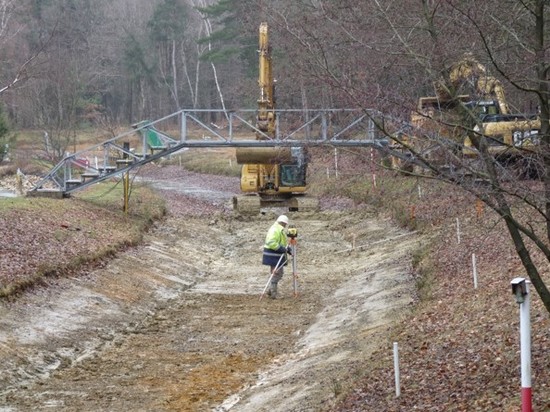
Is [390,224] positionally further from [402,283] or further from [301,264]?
[402,283]

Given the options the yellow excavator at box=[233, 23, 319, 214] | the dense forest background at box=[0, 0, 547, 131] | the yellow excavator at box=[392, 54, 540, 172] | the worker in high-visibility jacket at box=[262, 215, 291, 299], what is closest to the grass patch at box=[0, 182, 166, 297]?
the yellow excavator at box=[233, 23, 319, 214]

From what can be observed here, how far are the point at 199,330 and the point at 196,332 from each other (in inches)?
9.4

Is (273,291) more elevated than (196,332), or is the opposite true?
(273,291)

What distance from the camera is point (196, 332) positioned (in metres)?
22.0

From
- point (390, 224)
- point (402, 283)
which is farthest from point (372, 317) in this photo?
point (390, 224)

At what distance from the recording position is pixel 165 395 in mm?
16438

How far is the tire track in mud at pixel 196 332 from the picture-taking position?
53.0ft

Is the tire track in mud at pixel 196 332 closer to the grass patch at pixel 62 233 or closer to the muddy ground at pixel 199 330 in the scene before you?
the muddy ground at pixel 199 330

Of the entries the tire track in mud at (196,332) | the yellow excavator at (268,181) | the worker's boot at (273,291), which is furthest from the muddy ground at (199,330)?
the yellow excavator at (268,181)

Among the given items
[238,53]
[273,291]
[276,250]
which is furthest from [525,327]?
[238,53]

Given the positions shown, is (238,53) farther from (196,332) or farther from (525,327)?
(525,327)

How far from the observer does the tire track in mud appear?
16.1 metres

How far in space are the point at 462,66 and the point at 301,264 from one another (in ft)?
65.4

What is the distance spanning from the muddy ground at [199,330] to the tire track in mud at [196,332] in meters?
0.03
